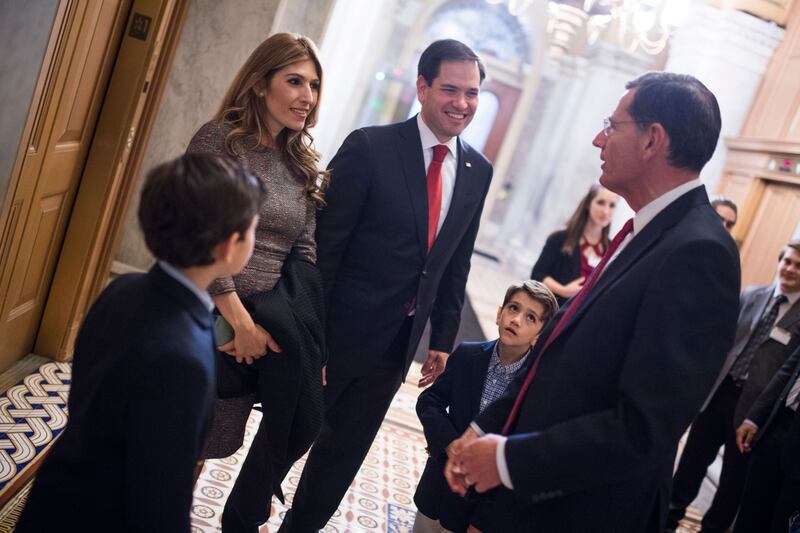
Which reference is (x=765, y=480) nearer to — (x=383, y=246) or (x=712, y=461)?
(x=712, y=461)

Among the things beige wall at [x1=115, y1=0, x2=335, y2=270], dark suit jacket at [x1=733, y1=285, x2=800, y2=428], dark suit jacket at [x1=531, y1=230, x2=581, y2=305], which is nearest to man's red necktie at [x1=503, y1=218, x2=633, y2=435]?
dark suit jacket at [x1=733, y1=285, x2=800, y2=428]

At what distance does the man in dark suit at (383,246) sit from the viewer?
282 centimetres

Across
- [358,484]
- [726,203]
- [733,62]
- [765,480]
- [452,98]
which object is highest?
[733,62]

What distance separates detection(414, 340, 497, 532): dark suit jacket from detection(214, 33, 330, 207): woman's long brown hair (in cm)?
73

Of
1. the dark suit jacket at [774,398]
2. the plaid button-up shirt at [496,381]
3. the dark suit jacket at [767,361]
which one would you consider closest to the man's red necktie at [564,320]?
the plaid button-up shirt at [496,381]

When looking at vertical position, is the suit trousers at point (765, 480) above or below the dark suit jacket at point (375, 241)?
below

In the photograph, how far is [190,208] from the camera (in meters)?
1.56

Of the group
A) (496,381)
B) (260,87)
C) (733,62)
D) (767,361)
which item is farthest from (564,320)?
(733,62)

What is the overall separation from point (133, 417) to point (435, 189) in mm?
1646

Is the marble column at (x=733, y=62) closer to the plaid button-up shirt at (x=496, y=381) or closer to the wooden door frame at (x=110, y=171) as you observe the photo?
the wooden door frame at (x=110, y=171)

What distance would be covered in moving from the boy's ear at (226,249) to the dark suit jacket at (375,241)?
1139 mm

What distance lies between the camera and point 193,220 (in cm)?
157

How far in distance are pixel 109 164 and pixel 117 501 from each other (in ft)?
9.94

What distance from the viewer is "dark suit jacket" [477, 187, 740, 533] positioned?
5.64ft
